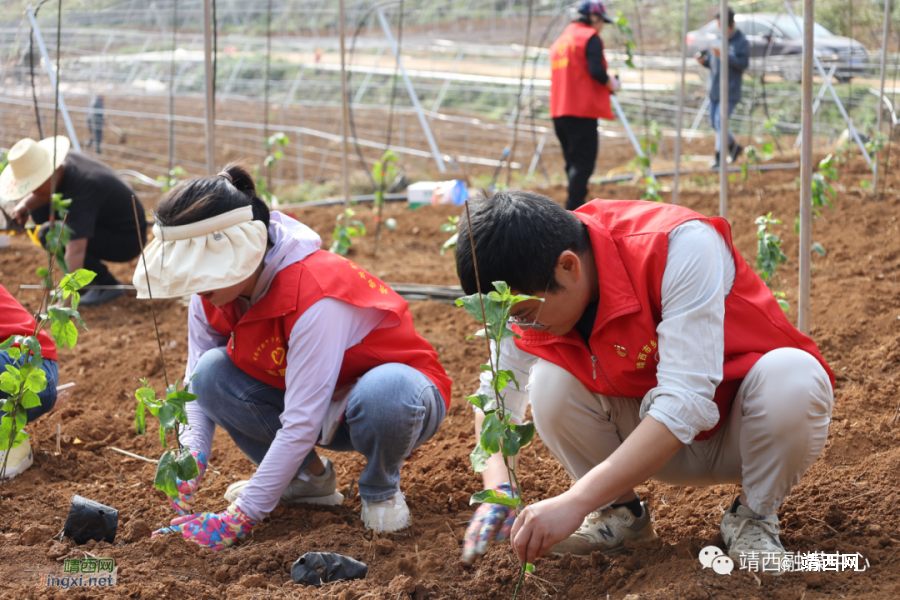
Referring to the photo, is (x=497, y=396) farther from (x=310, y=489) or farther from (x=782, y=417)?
(x=310, y=489)

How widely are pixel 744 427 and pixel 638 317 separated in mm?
311

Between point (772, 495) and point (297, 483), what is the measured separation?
1.15 metres

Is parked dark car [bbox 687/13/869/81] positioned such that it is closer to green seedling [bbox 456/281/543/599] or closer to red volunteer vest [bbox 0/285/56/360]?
red volunteer vest [bbox 0/285/56/360]

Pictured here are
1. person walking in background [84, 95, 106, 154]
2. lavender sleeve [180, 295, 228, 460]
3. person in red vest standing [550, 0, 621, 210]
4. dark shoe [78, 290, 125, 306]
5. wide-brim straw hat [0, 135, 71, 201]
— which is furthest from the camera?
person walking in background [84, 95, 106, 154]

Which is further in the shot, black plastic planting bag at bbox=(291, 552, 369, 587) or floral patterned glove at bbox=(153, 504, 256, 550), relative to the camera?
floral patterned glove at bbox=(153, 504, 256, 550)

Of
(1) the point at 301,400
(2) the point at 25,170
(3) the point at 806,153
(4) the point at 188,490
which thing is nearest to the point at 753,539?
(1) the point at 301,400

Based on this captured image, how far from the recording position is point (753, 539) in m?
1.49

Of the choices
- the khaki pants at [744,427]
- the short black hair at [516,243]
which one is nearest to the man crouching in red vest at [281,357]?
the khaki pants at [744,427]

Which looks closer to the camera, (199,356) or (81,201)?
(199,356)

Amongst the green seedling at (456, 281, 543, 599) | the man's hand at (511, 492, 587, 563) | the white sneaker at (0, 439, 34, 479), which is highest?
the green seedling at (456, 281, 543, 599)

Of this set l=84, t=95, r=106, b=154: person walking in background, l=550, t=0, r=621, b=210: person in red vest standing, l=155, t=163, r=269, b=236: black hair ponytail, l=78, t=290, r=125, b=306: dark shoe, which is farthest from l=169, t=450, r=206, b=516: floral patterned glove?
l=84, t=95, r=106, b=154: person walking in background


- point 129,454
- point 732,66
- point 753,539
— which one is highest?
point 732,66

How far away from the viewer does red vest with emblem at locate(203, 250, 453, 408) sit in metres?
1.74

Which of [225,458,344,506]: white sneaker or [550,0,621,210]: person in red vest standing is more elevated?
[550,0,621,210]: person in red vest standing
